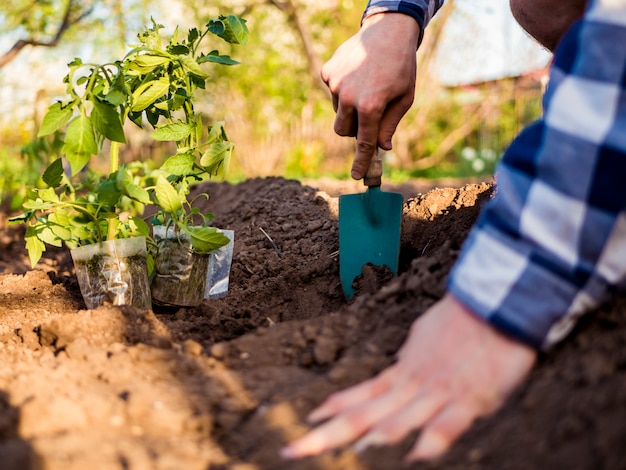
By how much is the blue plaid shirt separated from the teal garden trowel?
95 cm

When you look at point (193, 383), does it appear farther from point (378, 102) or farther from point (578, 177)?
point (378, 102)

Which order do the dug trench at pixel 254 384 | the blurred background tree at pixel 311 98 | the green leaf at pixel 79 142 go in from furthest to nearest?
the blurred background tree at pixel 311 98 → the green leaf at pixel 79 142 → the dug trench at pixel 254 384

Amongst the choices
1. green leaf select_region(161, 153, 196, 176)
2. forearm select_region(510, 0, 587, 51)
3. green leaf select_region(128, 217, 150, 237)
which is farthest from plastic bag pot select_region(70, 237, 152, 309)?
forearm select_region(510, 0, 587, 51)

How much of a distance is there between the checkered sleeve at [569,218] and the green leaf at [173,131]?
1260 mm

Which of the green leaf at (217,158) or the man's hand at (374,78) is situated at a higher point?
the man's hand at (374,78)

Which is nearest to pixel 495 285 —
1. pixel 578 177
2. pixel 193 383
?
pixel 578 177

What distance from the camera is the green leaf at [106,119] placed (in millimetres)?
1794

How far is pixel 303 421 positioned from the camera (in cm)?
116

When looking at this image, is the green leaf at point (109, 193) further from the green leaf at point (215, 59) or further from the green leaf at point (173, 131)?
the green leaf at point (215, 59)

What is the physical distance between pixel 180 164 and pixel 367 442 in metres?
1.31

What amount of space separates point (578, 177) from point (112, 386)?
0.99m

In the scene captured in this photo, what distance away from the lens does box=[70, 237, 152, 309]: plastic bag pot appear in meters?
1.99

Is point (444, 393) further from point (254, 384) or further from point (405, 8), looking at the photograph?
point (405, 8)

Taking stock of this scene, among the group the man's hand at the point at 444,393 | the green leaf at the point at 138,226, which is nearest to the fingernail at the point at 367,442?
the man's hand at the point at 444,393
